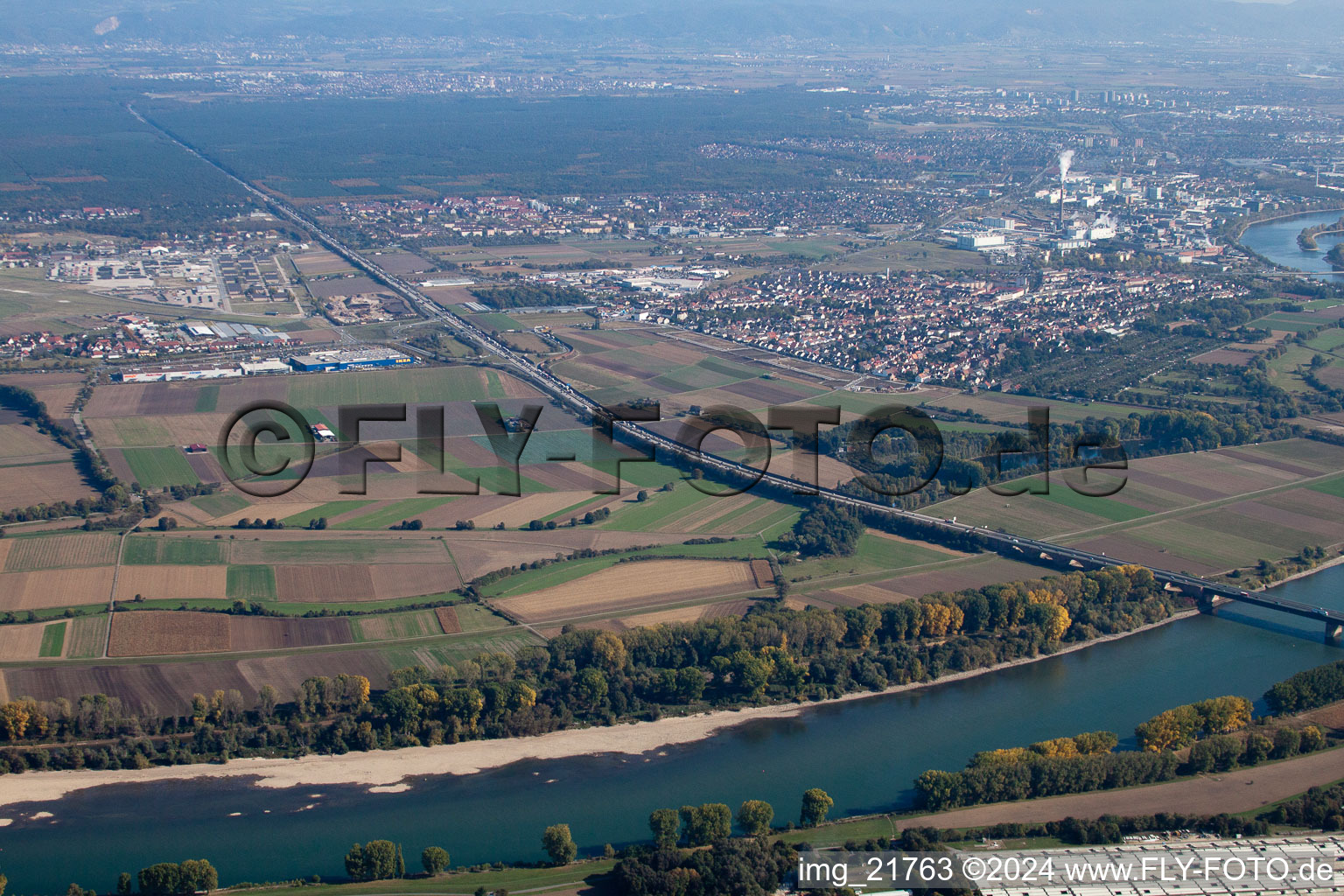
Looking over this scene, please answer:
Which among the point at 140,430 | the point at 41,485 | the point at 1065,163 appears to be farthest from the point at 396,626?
the point at 1065,163

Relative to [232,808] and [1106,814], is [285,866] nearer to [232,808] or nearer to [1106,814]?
[232,808]

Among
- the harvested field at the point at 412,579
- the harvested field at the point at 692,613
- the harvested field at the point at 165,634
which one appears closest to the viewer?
the harvested field at the point at 165,634

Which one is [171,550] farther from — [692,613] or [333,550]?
[692,613]

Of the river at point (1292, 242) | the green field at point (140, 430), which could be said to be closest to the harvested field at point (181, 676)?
the green field at point (140, 430)

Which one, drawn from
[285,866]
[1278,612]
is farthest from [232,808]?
[1278,612]

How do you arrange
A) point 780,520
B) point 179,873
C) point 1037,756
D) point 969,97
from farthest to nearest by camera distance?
point 969,97, point 780,520, point 1037,756, point 179,873

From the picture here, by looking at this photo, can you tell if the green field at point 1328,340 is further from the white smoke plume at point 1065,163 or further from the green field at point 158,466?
the white smoke plume at point 1065,163
